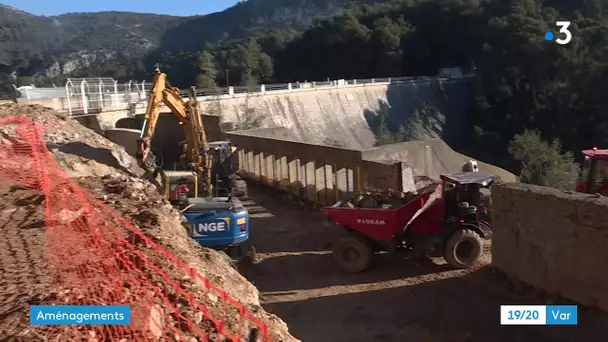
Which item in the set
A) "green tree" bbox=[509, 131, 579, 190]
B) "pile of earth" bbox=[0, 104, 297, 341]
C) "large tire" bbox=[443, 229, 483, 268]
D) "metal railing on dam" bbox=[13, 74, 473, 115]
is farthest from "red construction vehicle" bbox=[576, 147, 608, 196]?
"metal railing on dam" bbox=[13, 74, 473, 115]

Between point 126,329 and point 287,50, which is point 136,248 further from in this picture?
point 287,50

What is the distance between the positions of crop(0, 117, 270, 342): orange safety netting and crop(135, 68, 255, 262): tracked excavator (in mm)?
2860

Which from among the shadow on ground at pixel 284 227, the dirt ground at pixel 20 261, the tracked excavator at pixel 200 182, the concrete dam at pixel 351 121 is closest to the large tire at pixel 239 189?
the tracked excavator at pixel 200 182

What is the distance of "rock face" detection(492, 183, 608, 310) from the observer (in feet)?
26.4

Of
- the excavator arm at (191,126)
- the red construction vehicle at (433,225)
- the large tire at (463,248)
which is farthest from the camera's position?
the excavator arm at (191,126)

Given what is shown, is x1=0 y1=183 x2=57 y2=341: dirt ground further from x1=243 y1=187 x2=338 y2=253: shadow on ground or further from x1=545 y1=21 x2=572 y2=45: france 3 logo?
x1=545 y1=21 x2=572 y2=45: france 3 logo

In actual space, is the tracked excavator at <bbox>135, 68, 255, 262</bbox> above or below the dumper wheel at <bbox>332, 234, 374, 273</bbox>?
above

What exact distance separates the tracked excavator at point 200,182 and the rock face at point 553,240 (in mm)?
4721

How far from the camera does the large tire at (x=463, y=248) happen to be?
417 inches

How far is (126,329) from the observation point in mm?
4215

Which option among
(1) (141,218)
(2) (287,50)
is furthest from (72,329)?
(2) (287,50)

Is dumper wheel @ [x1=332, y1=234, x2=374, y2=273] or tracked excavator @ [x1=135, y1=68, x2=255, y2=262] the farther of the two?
dumper wheel @ [x1=332, y1=234, x2=374, y2=273]

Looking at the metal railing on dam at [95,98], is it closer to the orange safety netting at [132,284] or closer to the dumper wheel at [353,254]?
the dumper wheel at [353,254]

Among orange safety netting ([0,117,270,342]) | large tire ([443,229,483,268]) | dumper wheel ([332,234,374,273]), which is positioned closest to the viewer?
orange safety netting ([0,117,270,342])
